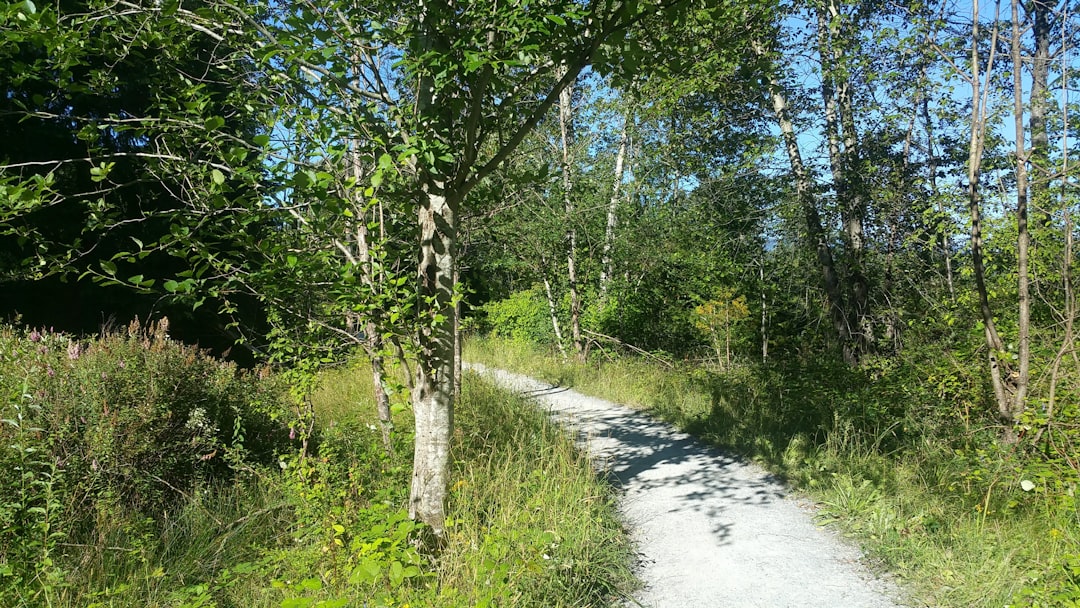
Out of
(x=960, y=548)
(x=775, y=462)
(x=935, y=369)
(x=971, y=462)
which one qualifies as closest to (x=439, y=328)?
(x=960, y=548)

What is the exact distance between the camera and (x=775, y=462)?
566cm

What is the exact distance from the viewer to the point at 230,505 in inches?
179

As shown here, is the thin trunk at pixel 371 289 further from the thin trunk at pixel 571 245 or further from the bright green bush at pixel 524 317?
the bright green bush at pixel 524 317

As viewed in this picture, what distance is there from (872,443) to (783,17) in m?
5.96

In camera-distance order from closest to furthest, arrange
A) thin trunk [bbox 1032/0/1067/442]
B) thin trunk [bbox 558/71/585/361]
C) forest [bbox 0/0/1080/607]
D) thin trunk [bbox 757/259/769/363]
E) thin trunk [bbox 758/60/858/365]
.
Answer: forest [bbox 0/0/1080/607]
thin trunk [bbox 1032/0/1067/442]
thin trunk [bbox 758/60/858/365]
thin trunk [bbox 757/259/769/363]
thin trunk [bbox 558/71/585/361]

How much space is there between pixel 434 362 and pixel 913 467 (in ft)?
14.0

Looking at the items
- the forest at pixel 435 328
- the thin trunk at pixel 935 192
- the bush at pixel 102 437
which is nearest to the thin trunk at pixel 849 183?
the forest at pixel 435 328

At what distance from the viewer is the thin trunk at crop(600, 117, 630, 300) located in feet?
44.5

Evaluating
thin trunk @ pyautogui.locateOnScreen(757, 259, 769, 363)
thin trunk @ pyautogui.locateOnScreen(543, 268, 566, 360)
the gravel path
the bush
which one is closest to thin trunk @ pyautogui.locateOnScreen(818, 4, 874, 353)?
thin trunk @ pyautogui.locateOnScreen(757, 259, 769, 363)

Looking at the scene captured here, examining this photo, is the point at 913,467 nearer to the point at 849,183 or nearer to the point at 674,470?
the point at 674,470

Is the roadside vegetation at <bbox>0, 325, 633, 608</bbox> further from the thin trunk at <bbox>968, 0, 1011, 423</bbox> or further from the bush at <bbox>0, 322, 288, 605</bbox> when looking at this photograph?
the thin trunk at <bbox>968, 0, 1011, 423</bbox>

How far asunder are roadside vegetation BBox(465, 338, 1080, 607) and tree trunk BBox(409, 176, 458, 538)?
285 cm

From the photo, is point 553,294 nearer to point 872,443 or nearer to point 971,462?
point 872,443

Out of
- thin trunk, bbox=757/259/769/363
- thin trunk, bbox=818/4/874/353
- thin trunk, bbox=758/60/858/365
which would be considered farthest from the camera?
thin trunk, bbox=757/259/769/363
